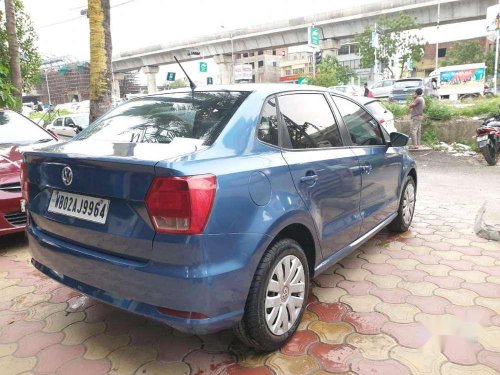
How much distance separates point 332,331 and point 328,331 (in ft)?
0.08

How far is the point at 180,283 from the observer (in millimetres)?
1882

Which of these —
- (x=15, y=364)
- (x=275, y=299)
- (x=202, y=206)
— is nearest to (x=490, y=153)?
(x=275, y=299)

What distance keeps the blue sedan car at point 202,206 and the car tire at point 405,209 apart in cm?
144

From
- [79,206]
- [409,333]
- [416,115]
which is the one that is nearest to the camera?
[79,206]

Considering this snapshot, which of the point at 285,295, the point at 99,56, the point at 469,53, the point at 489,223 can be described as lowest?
the point at 489,223

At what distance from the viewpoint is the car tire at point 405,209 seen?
425 cm

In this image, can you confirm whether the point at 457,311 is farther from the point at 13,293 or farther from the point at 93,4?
the point at 93,4

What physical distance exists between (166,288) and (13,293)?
1.99m

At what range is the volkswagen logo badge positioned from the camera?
218 centimetres

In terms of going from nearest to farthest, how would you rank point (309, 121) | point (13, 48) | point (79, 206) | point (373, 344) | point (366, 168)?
point (79, 206), point (373, 344), point (309, 121), point (366, 168), point (13, 48)

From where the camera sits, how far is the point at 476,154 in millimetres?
9789

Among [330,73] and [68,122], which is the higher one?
[330,73]

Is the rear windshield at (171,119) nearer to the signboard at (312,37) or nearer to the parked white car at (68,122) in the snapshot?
the parked white car at (68,122)

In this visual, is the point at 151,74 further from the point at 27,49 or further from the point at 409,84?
the point at 27,49
